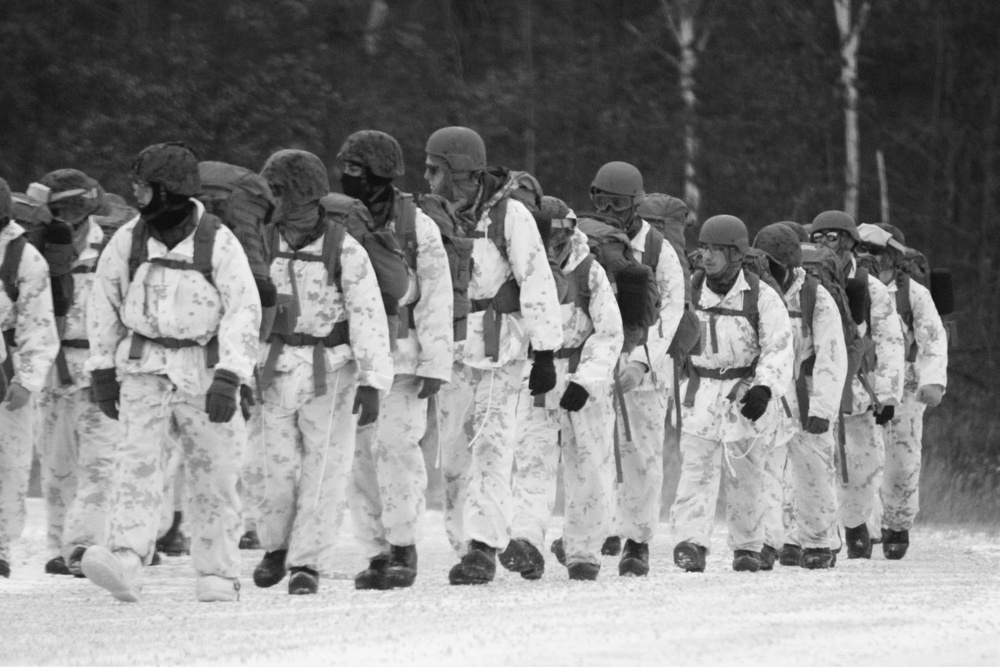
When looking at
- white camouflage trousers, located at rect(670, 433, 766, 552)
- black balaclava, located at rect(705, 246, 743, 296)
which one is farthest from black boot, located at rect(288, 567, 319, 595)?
black balaclava, located at rect(705, 246, 743, 296)

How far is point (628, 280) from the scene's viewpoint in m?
12.5

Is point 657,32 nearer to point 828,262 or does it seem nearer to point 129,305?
point 828,262

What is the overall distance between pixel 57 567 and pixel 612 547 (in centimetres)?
389

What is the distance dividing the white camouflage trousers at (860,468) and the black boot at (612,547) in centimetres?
179

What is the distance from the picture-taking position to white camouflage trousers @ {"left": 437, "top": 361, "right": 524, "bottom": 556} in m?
11.2

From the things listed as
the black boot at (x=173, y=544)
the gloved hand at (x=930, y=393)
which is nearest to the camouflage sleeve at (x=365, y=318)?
the black boot at (x=173, y=544)

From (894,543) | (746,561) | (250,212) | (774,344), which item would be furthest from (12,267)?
(894,543)

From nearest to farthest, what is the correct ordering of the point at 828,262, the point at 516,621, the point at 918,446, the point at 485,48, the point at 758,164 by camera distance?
the point at 516,621, the point at 828,262, the point at 918,446, the point at 758,164, the point at 485,48

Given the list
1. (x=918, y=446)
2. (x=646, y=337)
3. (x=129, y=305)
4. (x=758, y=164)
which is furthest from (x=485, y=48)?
(x=129, y=305)

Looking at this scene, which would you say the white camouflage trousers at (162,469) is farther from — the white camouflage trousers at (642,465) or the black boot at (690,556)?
the black boot at (690,556)

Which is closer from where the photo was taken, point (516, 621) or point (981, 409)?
point (516, 621)

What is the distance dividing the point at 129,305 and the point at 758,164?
83.7 feet

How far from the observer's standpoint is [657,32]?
35.8m

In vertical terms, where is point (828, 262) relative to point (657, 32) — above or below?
below
